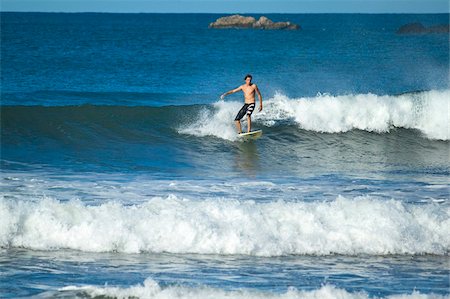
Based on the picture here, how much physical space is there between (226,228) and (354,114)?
11007mm

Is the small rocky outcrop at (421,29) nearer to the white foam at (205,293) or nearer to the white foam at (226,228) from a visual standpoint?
the white foam at (226,228)

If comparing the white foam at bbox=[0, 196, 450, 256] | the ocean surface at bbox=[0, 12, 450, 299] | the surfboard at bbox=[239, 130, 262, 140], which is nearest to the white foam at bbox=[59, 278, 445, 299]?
the ocean surface at bbox=[0, 12, 450, 299]

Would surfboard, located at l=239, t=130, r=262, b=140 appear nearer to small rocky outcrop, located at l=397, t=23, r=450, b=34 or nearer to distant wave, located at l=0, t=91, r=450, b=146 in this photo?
distant wave, located at l=0, t=91, r=450, b=146

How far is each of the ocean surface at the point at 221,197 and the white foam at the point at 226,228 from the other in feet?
0.07

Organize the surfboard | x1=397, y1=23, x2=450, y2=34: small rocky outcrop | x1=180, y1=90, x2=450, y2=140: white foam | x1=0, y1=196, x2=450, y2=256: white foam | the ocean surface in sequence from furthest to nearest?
x1=397, y1=23, x2=450, y2=34: small rocky outcrop
x1=180, y1=90, x2=450, y2=140: white foam
the surfboard
x1=0, y1=196, x2=450, y2=256: white foam
the ocean surface

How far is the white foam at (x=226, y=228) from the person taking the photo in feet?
28.2

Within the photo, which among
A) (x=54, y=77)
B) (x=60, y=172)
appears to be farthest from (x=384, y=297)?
(x=54, y=77)

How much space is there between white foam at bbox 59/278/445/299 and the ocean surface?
0.06 feet

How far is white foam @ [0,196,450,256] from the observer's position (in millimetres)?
8609

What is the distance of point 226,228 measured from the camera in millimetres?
8875

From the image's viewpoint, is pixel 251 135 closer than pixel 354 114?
Yes

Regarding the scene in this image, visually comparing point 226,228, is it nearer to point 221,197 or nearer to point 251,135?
point 221,197

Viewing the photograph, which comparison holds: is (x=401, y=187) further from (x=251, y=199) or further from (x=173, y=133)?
(x=173, y=133)

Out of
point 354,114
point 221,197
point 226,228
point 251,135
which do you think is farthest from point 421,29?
point 226,228
